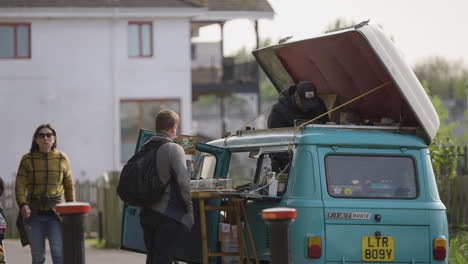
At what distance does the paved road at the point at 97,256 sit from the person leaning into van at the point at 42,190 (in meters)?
5.97

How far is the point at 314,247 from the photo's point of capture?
9.95 m

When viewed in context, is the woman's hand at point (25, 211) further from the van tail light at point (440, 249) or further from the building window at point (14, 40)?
the building window at point (14, 40)

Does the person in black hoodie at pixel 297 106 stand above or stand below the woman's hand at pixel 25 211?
above

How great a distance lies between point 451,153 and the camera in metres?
18.1

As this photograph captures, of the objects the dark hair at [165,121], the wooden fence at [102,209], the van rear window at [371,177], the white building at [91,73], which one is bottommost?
the wooden fence at [102,209]

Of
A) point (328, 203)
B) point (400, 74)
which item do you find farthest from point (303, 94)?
point (328, 203)

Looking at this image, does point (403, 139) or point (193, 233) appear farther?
point (193, 233)

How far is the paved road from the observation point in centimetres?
1830

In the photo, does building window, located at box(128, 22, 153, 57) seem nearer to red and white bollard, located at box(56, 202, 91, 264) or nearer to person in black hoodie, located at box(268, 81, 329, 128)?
person in black hoodie, located at box(268, 81, 329, 128)

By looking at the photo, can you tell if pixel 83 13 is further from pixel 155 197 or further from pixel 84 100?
pixel 155 197

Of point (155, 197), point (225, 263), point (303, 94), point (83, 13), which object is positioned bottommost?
point (225, 263)

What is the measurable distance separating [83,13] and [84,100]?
114 inches

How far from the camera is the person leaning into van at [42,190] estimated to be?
38.5ft

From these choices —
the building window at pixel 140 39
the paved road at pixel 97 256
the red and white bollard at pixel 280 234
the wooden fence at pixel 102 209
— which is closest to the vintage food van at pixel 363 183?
the red and white bollard at pixel 280 234
